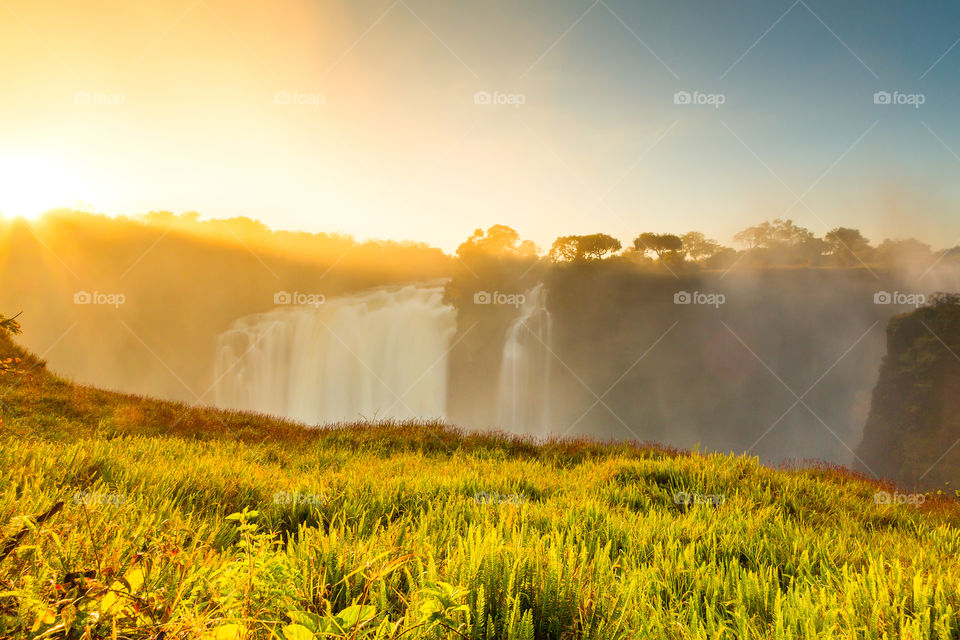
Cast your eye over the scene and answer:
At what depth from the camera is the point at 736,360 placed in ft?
239

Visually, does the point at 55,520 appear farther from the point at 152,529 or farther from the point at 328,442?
the point at 328,442

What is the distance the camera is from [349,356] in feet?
217

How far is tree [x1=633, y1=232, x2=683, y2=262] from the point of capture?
8081cm

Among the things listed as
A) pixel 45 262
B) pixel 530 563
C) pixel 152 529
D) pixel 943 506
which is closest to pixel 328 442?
pixel 152 529

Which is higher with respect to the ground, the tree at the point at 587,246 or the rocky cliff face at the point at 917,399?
the tree at the point at 587,246

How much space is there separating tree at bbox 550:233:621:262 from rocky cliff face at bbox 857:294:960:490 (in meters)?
41.2

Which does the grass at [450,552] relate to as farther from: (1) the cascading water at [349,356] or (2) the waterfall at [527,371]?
(2) the waterfall at [527,371]

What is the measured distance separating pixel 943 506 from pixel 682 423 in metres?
69.3

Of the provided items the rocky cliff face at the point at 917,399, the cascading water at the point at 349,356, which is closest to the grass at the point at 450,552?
the cascading water at the point at 349,356

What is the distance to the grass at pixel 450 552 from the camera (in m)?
1.62

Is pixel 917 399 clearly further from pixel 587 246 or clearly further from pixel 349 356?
pixel 349 356

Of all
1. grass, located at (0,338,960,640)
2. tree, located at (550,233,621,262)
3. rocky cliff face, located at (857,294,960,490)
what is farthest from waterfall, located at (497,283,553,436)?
grass, located at (0,338,960,640)

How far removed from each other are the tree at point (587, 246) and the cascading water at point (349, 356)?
85.0ft

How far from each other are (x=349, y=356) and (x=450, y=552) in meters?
66.6
